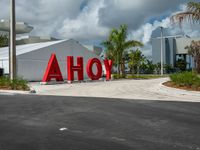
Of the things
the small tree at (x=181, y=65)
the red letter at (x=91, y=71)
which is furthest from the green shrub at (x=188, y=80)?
the small tree at (x=181, y=65)

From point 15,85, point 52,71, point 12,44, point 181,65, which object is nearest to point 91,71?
point 52,71

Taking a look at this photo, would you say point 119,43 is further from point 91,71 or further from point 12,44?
point 12,44

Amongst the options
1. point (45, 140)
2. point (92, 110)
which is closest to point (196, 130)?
point (45, 140)

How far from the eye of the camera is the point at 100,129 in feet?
24.2

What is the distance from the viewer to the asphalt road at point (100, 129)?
589cm

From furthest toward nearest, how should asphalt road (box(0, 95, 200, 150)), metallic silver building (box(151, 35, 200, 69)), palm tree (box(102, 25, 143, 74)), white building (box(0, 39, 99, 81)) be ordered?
metallic silver building (box(151, 35, 200, 69)) → palm tree (box(102, 25, 143, 74)) → white building (box(0, 39, 99, 81)) → asphalt road (box(0, 95, 200, 150))

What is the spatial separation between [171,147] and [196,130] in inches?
68.7

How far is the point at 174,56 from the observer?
7369 centimetres

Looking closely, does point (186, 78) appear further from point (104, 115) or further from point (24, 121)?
point (24, 121)

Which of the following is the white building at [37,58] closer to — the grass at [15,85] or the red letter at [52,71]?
the red letter at [52,71]

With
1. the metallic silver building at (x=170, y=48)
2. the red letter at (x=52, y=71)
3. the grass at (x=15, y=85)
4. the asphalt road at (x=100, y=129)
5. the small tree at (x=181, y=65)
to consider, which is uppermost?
the metallic silver building at (x=170, y=48)

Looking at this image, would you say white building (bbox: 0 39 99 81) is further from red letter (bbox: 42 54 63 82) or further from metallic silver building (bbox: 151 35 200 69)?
metallic silver building (bbox: 151 35 200 69)

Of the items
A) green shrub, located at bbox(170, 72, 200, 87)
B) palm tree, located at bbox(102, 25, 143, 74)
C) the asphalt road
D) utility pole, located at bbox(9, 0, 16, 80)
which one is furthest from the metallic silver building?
the asphalt road

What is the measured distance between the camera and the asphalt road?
589 cm
